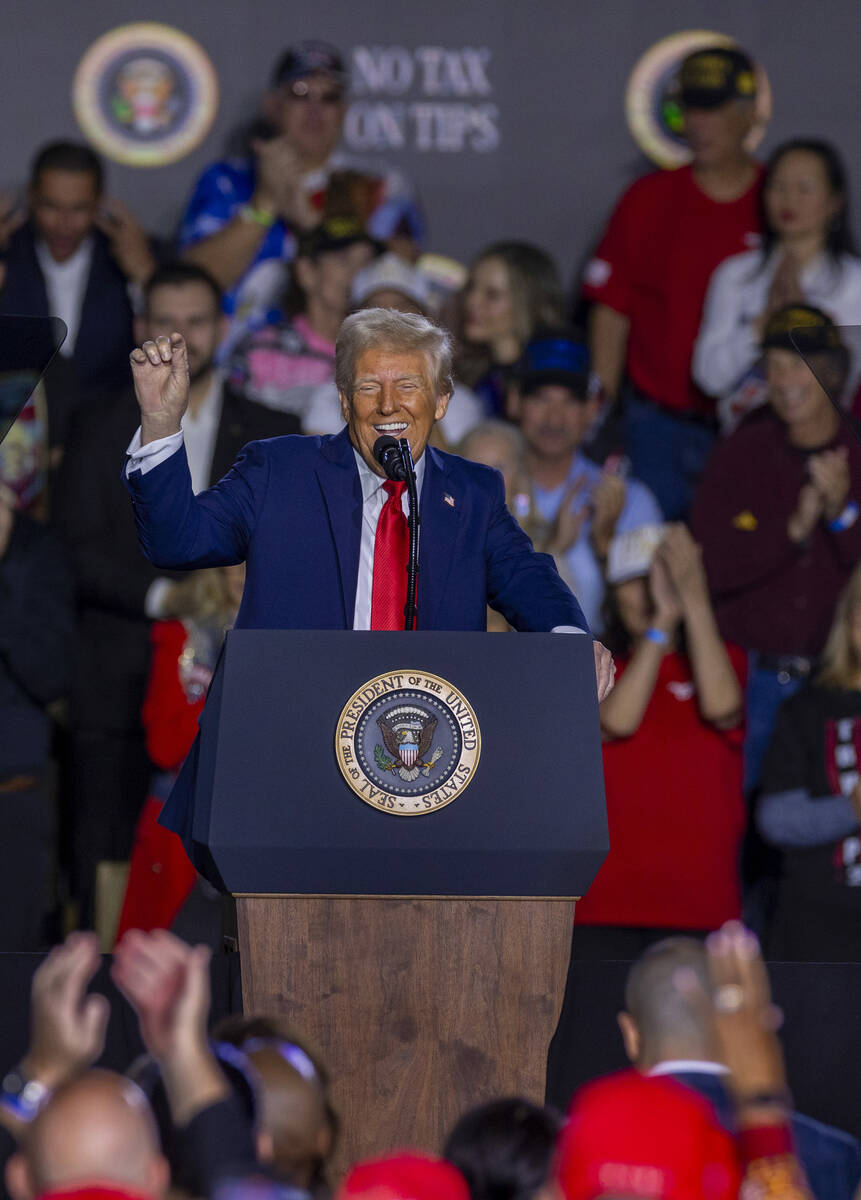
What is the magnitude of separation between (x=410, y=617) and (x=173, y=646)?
6.90 feet

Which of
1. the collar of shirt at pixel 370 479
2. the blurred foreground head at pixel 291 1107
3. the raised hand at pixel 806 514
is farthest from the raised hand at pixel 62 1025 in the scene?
the raised hand at pixel 806 514

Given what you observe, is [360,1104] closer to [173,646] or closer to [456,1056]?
[456,1056]

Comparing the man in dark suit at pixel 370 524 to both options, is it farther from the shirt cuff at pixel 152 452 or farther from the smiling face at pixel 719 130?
the smiling face at pixel 719 130

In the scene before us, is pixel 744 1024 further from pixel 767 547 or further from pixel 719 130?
pixel 719 130

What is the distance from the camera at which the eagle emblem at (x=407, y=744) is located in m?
2.25

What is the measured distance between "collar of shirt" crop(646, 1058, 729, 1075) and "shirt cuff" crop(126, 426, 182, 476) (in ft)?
3.68

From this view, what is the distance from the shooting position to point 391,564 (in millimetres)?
2705

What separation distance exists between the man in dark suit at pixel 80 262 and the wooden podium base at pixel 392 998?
3470 mm

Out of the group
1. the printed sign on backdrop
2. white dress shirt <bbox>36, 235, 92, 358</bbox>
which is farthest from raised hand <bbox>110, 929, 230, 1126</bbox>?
the printed sign on backdrop

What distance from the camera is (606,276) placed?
5.63m

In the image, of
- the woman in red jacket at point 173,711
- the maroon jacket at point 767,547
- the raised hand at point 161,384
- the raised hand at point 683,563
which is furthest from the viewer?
the maroon jacket at point 767,547

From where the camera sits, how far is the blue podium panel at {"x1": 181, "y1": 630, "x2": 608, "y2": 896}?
2234 millimetres

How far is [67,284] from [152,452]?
3261 mm

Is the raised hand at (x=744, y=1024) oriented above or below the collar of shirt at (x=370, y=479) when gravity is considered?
below
